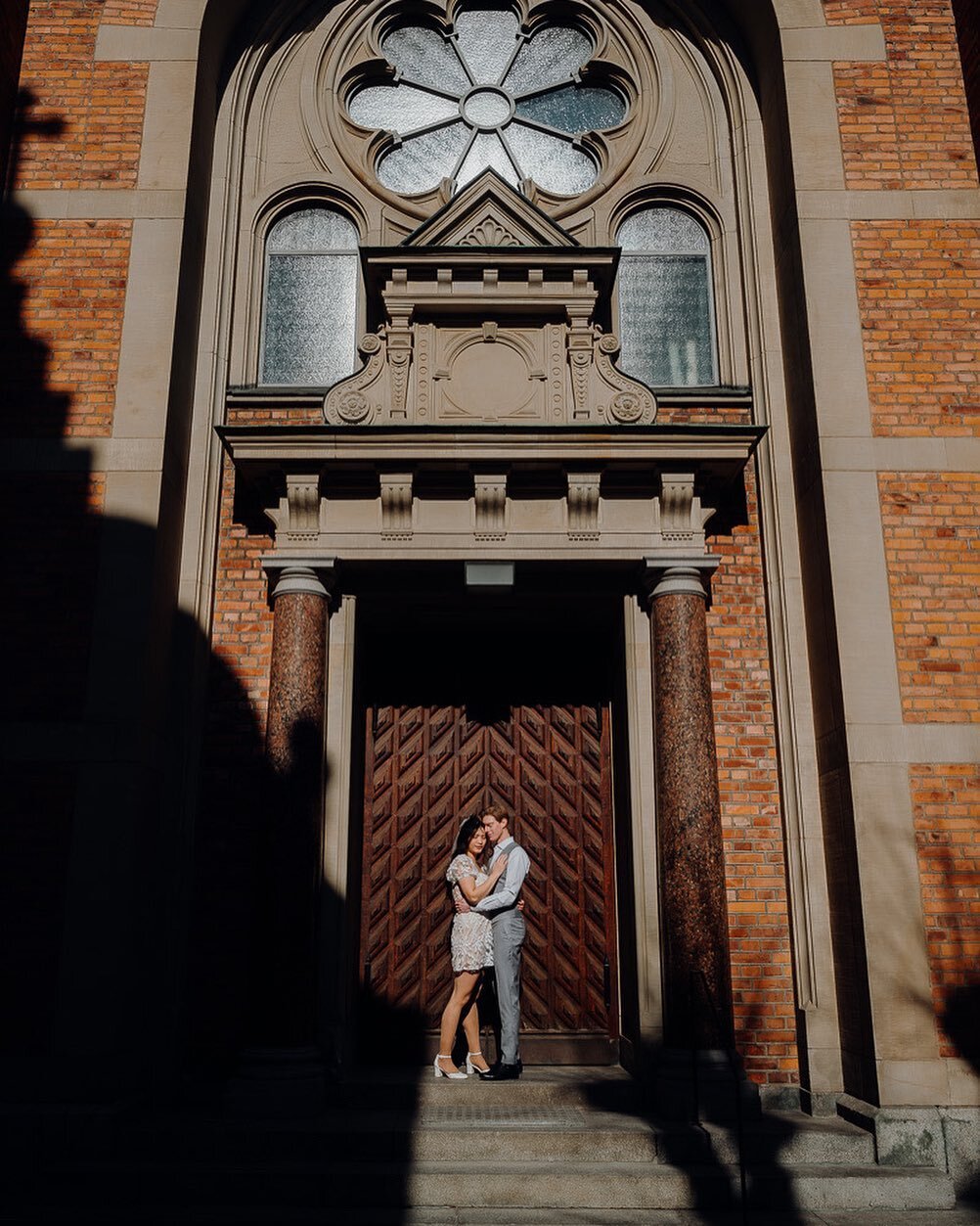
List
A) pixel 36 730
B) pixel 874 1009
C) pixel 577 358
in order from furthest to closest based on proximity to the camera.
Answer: pixel 577 358, pixel 36 730, pixel 874 1009

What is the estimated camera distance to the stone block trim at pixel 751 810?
6.96 m

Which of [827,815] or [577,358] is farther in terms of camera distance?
[577,358]

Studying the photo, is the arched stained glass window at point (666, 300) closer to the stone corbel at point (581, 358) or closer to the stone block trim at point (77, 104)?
the stone corbel at point (581, 358)

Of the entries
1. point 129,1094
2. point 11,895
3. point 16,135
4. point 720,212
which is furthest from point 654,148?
point 129,1094

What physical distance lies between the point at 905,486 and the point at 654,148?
155 inches

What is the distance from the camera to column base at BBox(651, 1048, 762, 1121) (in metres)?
6.25

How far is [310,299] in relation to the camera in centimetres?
887

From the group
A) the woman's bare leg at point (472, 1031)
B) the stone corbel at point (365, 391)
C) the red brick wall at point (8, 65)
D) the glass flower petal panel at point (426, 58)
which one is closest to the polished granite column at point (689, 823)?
the woman's bare leg at point (472, 1031)

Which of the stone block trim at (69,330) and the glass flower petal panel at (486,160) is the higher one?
the glass flower petal panel at (486,160)

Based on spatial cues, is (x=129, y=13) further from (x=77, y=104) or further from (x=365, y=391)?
(x=365, y=391)

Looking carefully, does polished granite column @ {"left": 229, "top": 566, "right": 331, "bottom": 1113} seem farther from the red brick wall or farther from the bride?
the red brick wall

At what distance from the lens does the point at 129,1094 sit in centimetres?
627

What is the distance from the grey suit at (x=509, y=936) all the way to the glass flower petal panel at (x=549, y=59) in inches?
267

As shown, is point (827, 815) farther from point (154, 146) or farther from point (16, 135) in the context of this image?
point (16, 135)
